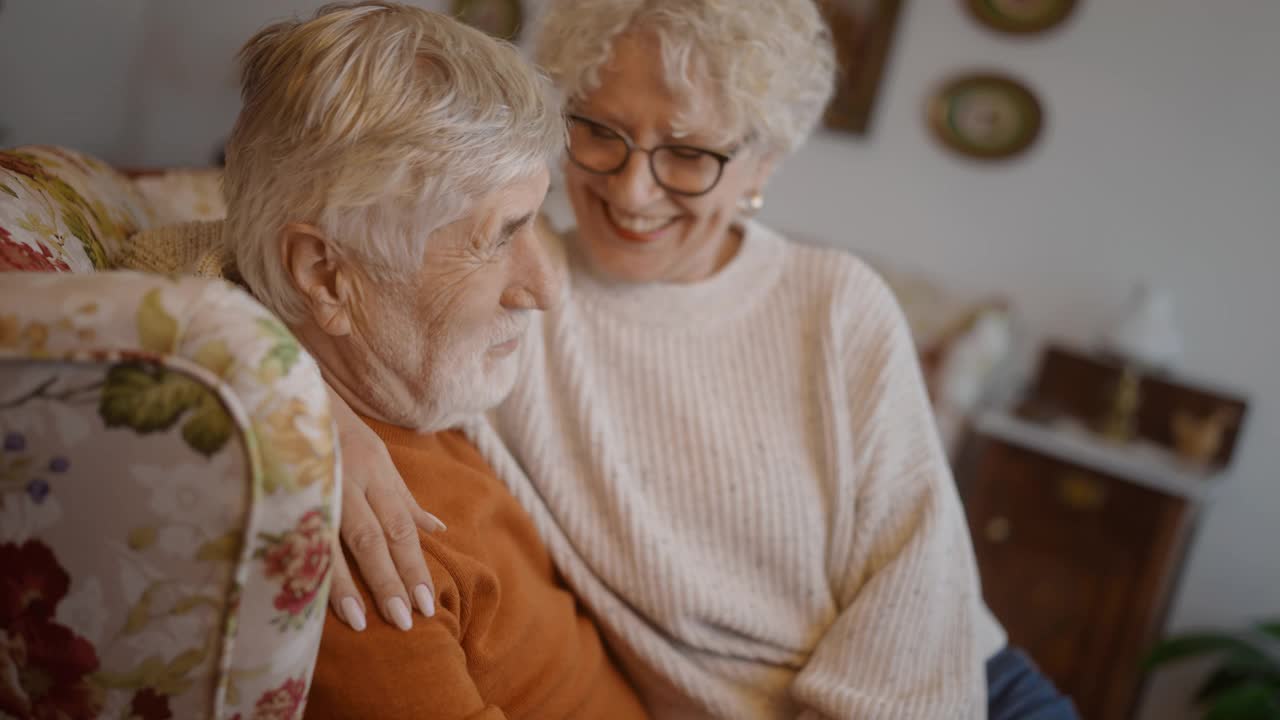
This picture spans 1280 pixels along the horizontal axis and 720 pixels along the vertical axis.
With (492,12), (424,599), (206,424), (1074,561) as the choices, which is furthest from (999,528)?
(492,12)

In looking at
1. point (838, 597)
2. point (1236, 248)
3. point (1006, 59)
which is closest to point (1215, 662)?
point (1236, 248)

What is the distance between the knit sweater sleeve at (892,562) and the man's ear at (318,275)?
75 cm

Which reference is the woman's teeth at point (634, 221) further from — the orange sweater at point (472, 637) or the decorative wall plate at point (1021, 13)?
the decorative wall plate at point (1021, 13)

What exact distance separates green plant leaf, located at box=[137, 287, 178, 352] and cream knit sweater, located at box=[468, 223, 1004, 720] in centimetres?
60

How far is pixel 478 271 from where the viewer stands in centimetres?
95

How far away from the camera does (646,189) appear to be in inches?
50.8

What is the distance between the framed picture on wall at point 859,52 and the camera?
320 centimetres

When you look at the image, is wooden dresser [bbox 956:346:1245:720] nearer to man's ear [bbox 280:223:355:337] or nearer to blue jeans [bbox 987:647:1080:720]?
blue jeans [bbox 987:647:1080:720]

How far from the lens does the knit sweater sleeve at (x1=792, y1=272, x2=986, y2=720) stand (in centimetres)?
119

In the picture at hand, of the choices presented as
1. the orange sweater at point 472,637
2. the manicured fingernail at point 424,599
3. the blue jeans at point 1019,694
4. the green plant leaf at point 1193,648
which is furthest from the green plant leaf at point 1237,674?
the manicured fingernail at point 424,599

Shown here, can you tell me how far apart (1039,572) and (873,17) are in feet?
6.55

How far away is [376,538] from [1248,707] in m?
2.44

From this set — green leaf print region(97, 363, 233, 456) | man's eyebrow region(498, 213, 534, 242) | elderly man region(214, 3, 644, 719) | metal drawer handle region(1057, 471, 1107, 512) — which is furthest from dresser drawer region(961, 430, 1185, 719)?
green leaf print region(97, 363, 233, 456)

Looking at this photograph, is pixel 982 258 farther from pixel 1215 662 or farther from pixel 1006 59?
pixel 1215 662
